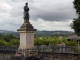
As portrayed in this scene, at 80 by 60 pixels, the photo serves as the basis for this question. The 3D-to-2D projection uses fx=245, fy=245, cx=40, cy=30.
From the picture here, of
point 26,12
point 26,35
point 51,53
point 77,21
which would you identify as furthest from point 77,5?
point 51,53

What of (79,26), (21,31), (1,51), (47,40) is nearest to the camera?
(79,26)

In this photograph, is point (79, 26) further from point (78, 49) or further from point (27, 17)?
point (27, 17)

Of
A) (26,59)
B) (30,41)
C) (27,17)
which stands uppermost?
(27,17)

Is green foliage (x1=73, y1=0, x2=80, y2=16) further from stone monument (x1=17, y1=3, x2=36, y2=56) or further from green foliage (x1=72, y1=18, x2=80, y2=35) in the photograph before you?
stone monument (x1=17, y1=3, x2=36, y2=56)

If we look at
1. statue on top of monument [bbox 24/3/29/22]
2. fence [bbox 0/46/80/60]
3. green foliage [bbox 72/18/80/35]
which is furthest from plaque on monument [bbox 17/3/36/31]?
green foliage [bbox 72/18/80/35]

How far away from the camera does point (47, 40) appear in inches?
2190

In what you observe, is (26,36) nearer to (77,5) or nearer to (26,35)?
(26,35)

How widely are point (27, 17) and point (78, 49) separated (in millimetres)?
6434

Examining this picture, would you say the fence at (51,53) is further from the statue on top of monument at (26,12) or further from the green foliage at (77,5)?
the green foliage at (77,5)

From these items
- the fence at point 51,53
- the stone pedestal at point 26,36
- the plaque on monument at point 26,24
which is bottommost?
the fence at point 51,53

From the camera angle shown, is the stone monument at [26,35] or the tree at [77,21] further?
the stone monument at [26,35]

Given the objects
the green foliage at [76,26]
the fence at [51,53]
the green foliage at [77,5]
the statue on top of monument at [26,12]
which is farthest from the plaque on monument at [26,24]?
the green foliage at [77,5]

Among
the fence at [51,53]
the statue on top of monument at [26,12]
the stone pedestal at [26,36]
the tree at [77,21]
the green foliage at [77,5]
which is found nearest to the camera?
the tree at [77,21]

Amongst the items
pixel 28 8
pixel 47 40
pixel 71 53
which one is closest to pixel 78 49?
pixel 71 53
